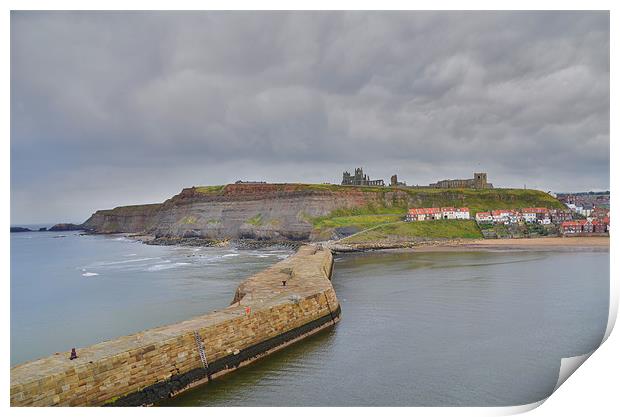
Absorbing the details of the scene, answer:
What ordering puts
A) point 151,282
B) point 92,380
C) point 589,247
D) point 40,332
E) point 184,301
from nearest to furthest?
point 92,380
point 40,332
point 184,301
point 151,282
point 589,247

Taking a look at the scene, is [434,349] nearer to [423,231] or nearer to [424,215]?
[423,231]

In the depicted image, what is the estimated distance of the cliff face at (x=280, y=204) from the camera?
219 feet

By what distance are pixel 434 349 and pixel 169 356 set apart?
756 cm

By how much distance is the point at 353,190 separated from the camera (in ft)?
249

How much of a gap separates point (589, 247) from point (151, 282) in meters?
43.5

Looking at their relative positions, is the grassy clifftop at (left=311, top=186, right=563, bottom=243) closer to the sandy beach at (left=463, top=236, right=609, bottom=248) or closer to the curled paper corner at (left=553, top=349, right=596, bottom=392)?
the sandy beach at (left=463, top=236, right=609, bottom=248)

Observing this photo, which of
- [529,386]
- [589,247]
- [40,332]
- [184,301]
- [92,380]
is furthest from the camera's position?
[589,247]

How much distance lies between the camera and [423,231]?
6069 centimetres

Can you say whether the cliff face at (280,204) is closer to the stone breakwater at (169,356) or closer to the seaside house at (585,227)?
the seaside house at (585,227)

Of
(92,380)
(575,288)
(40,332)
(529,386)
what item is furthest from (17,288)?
(575,288)

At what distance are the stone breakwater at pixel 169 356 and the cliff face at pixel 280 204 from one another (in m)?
44.8

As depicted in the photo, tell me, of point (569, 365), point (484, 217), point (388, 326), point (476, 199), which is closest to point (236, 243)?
point (484, 217)

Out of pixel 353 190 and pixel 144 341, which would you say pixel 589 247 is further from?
pixel 144 341

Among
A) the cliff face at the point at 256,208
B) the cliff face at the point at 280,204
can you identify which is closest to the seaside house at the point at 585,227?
the cliff face at the point at 280,204
